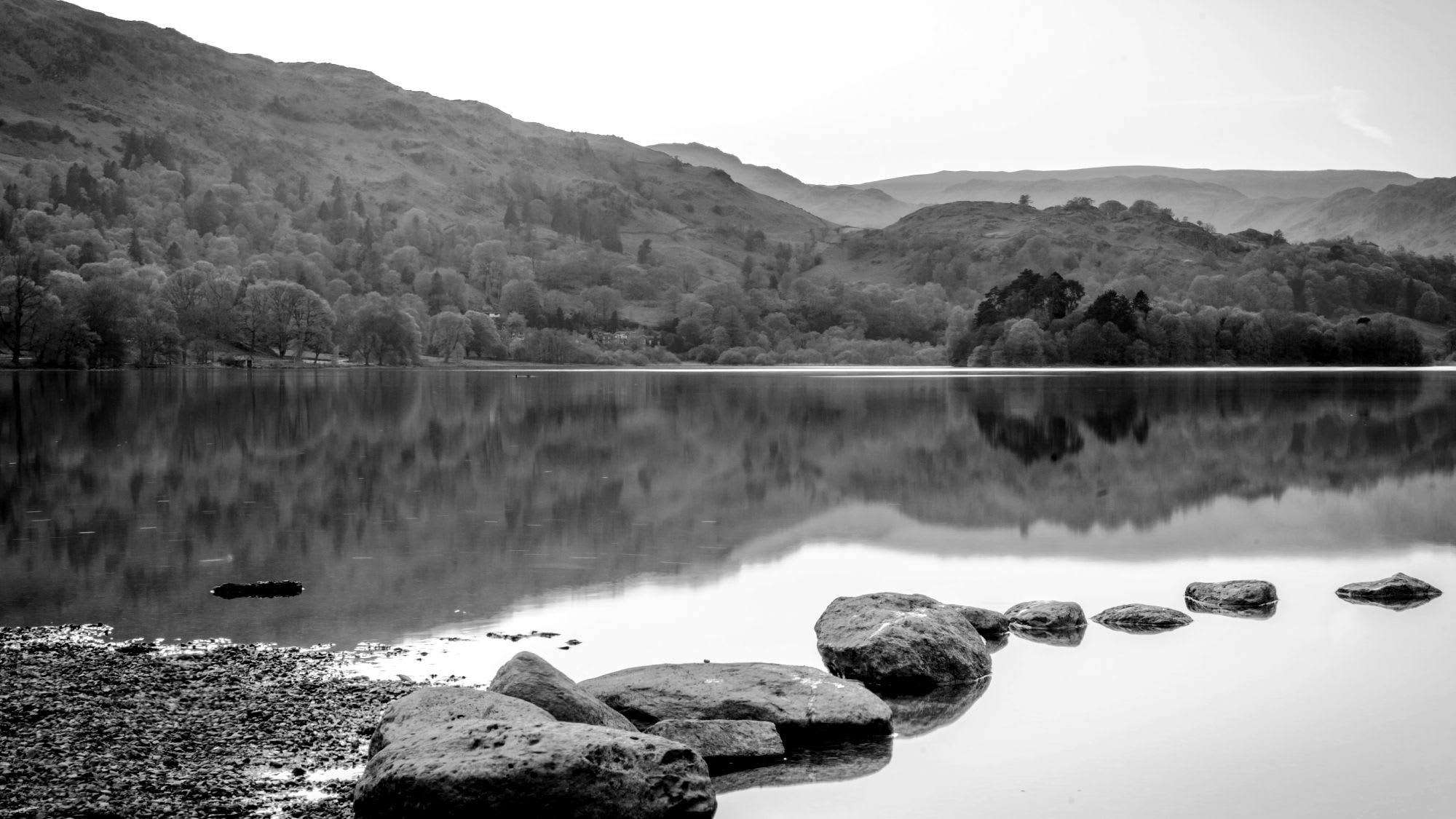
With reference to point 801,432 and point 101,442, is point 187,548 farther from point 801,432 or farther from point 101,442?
point 801,432

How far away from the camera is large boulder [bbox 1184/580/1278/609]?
18.1 metres

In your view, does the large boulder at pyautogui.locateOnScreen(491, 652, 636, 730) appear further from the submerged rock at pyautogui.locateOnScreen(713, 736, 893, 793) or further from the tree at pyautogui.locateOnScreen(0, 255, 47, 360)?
the tree at pyautogui.locateOnScreen(0, 255, 47, 360)

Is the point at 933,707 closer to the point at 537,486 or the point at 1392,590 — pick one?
the point at 1392,590

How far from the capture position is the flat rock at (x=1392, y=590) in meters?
18.8

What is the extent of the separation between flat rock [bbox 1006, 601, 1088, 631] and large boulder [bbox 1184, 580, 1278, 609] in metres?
2.72

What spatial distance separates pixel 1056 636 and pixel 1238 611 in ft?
12.3

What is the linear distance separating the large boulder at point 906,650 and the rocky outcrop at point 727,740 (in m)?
2.83

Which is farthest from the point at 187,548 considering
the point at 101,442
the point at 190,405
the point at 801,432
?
the point at 190,405

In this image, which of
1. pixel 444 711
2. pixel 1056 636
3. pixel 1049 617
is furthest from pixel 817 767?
pixel 1049 617

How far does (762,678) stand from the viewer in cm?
1284

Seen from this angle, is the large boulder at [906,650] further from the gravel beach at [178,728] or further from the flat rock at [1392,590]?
the flat rock at [1392,590]

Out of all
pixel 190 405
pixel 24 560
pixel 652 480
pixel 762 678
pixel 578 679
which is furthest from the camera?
pixel 190 405

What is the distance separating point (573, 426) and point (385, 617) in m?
40.0

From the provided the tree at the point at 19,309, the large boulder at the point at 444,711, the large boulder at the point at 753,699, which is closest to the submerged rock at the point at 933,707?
the large boulder at the point at 753,699
